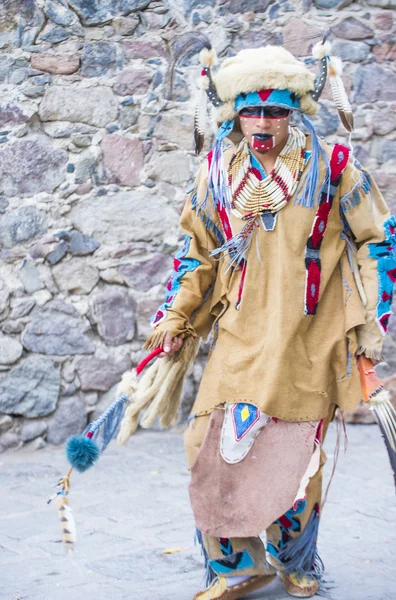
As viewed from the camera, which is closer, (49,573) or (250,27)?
(49,573)

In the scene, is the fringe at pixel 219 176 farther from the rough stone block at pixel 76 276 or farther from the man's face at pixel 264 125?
the rough stone block at pixel 76 276

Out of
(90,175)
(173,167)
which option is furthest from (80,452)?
(173,167)

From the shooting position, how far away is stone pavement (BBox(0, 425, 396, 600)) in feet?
10.4

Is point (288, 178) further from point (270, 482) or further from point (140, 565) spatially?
point (140, 565)

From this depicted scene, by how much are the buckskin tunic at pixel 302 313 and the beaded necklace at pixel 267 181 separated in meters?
0.04

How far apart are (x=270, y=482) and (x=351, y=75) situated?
336 centimetres

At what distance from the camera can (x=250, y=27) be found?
5.31 metres

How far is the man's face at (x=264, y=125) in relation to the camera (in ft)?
9.39

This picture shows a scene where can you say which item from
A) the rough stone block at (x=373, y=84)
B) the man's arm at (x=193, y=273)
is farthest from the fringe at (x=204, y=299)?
the rough stone block at (x=373, y=84)

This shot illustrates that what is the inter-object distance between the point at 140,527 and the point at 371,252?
1693mm

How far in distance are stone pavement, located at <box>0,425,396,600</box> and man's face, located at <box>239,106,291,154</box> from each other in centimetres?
155

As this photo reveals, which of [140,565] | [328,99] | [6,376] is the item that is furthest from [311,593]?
[328,99]

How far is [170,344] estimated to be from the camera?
9.75 feet

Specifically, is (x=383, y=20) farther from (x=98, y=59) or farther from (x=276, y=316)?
(x=276, y=316)
